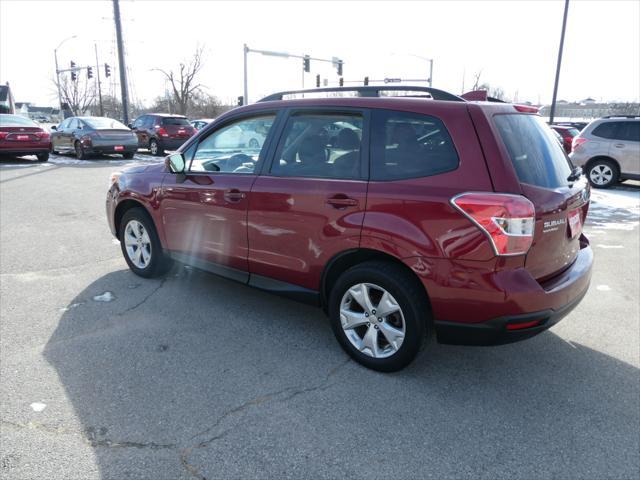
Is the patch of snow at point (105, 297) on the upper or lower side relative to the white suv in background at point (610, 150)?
lower

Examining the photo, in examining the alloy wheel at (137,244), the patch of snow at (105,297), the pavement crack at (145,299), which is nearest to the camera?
the pavement crack at (145,299)

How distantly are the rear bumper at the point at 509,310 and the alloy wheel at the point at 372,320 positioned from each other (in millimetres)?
283

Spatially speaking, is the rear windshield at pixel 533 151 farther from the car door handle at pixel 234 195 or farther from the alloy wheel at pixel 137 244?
the alloy wheel at pixel 137 244

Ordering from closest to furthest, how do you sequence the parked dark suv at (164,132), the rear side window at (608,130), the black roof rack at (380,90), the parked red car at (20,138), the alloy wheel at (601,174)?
the black roof rack at (380,90) → the rear side window at (608,130) → the alloy wheel at (601,174) → the parked red car at (20,138) → the parked dark suv at (164,132)

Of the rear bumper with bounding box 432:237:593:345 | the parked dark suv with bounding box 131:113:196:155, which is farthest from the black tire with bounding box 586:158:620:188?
the parked dark suv with bounding box 131:113:196:155

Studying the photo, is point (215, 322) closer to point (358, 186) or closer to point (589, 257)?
point (358, 186)

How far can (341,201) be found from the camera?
3230mm

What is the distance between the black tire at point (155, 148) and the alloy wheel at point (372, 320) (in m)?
17.7

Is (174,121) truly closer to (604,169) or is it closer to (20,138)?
(20,138)

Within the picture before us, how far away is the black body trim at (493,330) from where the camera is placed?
282 cm

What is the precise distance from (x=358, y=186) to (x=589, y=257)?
1.78 meters

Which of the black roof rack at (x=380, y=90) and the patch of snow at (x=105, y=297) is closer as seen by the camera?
the black roof rack at (x=380, y=90)

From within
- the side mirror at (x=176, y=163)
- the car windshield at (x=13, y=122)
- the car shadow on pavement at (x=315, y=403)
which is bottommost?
the car shadow on pavement at (x=315, y=403)

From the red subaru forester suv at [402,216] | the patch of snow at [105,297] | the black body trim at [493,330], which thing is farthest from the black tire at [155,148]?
the black body trim at [493,330]
